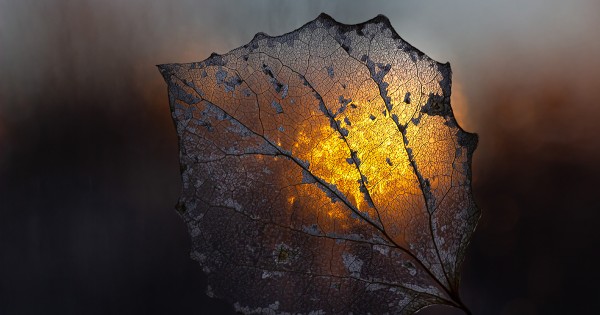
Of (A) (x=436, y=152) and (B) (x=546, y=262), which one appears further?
(B) (x=546, y=262)

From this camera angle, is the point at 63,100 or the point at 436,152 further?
the point at 63,100

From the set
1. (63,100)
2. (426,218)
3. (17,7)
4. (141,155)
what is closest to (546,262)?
(426,218)

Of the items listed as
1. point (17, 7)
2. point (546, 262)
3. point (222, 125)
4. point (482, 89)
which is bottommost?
point (546, 262)

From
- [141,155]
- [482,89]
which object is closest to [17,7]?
[141,155]

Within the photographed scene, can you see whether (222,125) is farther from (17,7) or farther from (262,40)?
(17,7)

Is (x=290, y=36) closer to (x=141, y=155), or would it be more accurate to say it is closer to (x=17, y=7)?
(x=141, y=155)

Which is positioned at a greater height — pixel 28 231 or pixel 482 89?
pixel 482 89
